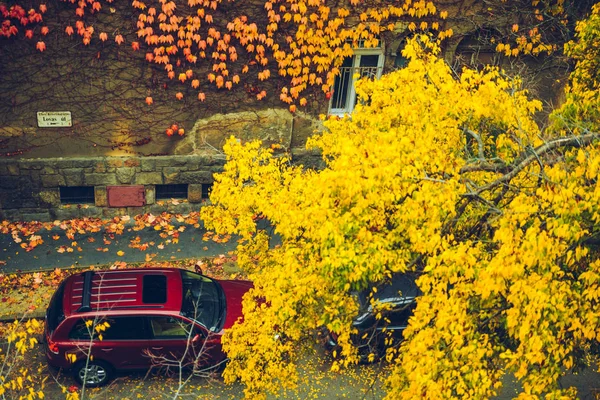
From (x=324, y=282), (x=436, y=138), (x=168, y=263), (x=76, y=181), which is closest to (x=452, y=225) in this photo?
(x=436, y=138)

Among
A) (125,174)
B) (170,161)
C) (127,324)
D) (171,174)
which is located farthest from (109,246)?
(127,324)

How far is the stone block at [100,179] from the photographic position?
13508mm

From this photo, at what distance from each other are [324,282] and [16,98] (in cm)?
888

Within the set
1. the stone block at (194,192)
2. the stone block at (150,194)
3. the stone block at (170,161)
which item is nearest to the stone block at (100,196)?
the stone block at (150,194)

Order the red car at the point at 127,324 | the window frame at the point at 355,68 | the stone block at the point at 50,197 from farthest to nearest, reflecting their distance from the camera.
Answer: the window frame at the point at 355,68 < the stone block at the point at 50,197 < the red car at the point at 127,324

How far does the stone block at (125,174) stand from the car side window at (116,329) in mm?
5012

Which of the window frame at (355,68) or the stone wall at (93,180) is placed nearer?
the stone wall at (93,180)

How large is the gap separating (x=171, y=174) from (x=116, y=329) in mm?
5325

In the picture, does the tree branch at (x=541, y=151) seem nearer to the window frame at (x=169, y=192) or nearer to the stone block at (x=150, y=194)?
the window frame at (x=169, y=192)

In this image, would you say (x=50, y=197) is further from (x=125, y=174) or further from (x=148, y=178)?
(x=148, y=178)

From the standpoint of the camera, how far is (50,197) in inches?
530

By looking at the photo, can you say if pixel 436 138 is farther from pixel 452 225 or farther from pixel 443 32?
pixel 443 32

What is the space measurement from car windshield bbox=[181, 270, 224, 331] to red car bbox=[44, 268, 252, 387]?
0.06 feet

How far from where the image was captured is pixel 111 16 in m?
12.2
